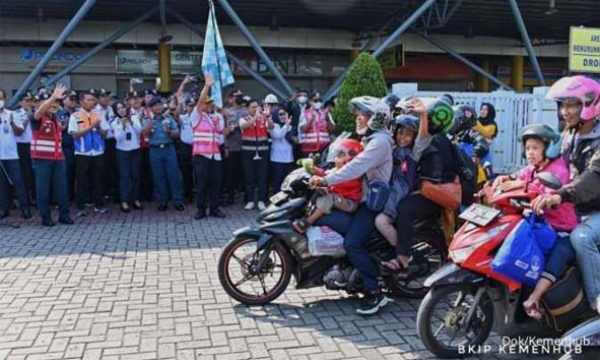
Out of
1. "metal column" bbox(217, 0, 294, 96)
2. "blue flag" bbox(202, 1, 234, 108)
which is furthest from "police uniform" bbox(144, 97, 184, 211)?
"metal column" bbox(217, 0, 294, 96)

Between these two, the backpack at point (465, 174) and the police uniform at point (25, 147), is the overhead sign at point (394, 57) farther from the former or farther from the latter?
the backpack at point (465, 174)

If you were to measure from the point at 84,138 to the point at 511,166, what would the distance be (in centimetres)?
804

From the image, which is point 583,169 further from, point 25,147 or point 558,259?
point 25,147

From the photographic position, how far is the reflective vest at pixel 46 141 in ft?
26.8

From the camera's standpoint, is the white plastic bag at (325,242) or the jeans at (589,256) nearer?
the jeans at (589,256)

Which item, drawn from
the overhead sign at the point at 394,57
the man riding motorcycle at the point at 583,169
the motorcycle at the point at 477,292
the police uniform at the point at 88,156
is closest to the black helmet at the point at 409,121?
the motorcycle at the point at 477,292

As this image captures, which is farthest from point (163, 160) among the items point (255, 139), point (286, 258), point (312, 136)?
point (286, 258)

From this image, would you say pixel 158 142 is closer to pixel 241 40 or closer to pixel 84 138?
pixel 84 138

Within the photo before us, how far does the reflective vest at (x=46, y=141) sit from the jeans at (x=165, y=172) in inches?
64.5

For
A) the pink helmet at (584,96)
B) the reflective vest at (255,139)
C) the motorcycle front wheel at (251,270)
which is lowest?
the motorcycle front wheel at (251,270)

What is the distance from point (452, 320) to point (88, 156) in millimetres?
6944

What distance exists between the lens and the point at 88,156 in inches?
363

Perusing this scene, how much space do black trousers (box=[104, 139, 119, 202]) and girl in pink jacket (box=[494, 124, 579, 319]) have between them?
7488mm

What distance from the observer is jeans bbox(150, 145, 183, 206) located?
9.56 m
